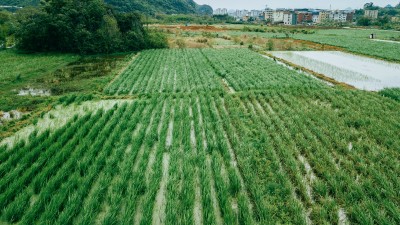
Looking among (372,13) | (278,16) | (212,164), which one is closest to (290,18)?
(278,16)

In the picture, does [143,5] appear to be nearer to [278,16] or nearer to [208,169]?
[278,16]

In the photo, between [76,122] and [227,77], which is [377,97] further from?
[76,122]

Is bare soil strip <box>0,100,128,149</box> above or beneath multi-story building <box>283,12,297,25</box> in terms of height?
beneath

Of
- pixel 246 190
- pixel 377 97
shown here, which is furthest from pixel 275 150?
pixel 377 97

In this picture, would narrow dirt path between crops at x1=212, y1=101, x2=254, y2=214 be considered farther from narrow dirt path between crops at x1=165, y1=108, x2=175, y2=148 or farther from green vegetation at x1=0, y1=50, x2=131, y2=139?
green vegetation at x1=0, y1=50, x2=131, y2=139

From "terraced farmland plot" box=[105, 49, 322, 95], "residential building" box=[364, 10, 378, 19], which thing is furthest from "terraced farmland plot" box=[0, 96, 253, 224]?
"residential building" box=[364, 10, 378, 19]
